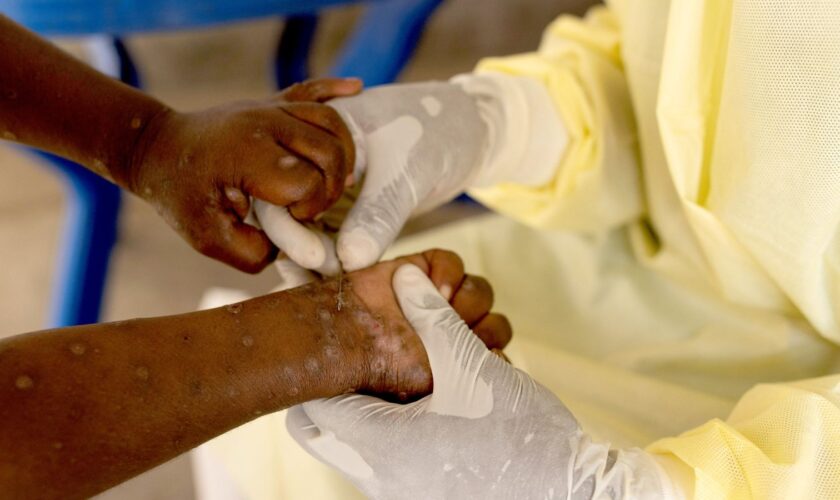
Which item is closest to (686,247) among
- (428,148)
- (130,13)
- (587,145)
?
(587,145)

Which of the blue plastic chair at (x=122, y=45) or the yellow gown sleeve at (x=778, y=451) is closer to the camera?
the yellow gown sleeve at (x=778, y=451)

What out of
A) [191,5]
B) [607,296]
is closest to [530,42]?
[191,5]

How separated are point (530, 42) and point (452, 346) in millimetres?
1732

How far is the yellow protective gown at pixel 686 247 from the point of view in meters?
0.45

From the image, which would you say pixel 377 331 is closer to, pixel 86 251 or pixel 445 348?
pixel 445 348

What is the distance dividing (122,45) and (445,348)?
2.96 feet

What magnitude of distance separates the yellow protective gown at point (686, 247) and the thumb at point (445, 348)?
0.14 m

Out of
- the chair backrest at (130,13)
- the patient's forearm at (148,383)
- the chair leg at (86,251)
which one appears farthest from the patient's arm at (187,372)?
the chair leg at (86,251)

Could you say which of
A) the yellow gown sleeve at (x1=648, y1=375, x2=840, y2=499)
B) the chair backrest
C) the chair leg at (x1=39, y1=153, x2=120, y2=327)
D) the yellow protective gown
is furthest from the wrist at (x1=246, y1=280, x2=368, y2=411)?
the chair leg at (x1=39, y1=153, x2=120, y2=327)

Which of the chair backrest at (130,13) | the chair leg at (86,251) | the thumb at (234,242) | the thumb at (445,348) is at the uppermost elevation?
the chair backrest at (130,13)

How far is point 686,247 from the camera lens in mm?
627

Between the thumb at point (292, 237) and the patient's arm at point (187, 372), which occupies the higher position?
the thumb at point (292, 237)

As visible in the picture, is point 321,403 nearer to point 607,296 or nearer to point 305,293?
point 305,293

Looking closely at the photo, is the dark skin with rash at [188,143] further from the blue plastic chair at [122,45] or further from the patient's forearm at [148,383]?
the blue plastic chair at [122,45]
